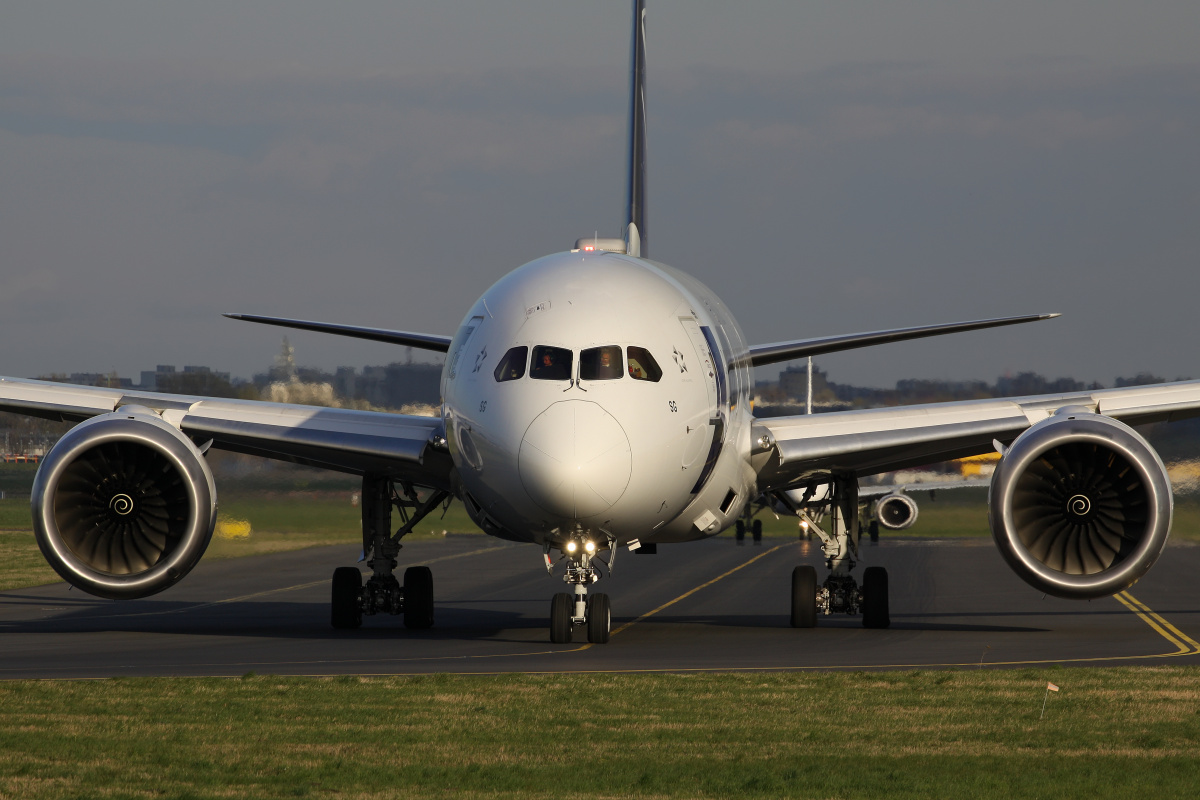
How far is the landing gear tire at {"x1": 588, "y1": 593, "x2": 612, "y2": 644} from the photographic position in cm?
1720

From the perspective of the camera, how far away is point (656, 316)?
16.4m

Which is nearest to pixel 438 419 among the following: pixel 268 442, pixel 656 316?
pixel 268 442

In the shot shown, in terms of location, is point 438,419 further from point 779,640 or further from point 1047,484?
point 1047,484

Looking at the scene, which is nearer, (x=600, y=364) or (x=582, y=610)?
(x=600, y=364)

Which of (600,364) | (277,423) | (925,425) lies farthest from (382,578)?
(925,425)

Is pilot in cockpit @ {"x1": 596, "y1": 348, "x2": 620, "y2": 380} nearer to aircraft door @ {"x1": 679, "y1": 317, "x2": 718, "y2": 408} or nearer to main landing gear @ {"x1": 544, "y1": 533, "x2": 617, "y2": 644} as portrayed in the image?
aircraft door @ {"x1": 679, "y1": 317, "x2": 718, "y2": 408}

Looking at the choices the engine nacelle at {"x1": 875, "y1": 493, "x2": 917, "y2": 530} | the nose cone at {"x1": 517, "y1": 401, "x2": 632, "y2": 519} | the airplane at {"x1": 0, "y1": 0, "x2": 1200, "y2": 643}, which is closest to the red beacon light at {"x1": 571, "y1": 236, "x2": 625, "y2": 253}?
the airplane at {"x1": 0, "y1": 0, "x2": 1200, "y2": 643}

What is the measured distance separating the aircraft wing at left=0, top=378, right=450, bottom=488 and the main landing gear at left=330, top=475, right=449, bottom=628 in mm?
1495

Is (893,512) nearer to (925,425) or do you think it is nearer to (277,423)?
(925,425)

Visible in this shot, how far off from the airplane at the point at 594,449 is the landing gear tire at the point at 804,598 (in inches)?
1.3

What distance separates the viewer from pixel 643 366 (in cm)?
1558

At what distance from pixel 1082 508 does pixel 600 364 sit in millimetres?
5442

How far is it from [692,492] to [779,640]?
2.81 metres

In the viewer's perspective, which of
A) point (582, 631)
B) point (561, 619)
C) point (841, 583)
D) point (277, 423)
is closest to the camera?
point (561, 619)
